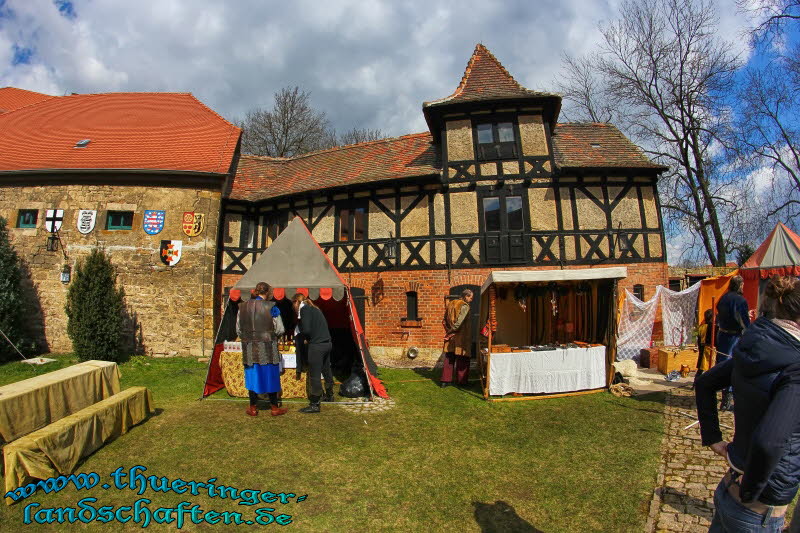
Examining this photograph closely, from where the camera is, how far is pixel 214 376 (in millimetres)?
7488

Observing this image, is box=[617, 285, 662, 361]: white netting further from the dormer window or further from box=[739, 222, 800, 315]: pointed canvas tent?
the dormer window

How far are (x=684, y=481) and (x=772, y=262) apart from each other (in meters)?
9.47

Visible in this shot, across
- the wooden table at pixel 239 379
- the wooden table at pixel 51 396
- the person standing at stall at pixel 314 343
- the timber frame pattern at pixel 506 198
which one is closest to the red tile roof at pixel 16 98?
the timber frame pattern at pixel 506 198

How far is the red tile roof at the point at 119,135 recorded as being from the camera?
1225 cm

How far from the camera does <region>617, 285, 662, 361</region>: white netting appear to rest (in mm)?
10109

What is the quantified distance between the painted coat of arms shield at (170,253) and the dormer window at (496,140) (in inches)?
364

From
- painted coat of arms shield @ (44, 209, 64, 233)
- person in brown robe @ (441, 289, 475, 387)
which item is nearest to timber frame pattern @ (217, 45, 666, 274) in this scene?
person in brown robe @ (441, 289, 475, 387)

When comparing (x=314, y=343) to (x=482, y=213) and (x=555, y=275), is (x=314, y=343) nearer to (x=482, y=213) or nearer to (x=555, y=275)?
(x=555, y=275)

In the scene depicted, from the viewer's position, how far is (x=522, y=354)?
7270 millimetres

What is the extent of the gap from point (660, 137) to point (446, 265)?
517 inches

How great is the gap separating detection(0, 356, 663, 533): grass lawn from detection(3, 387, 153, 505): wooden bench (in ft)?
0.64

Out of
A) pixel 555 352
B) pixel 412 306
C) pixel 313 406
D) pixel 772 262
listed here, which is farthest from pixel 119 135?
pixel 772 262

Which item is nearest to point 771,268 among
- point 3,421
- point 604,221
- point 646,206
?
point 646,206

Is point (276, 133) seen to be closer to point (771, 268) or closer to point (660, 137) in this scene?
point (660, 137)
